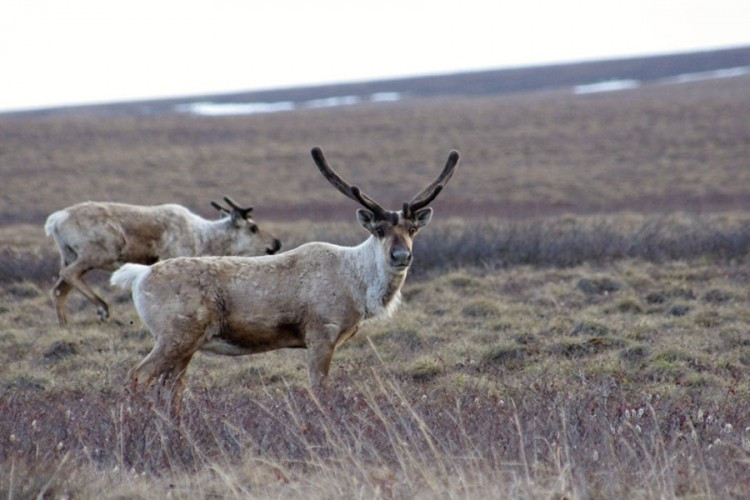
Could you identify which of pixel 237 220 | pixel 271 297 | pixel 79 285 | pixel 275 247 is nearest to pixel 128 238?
pixel 79 285

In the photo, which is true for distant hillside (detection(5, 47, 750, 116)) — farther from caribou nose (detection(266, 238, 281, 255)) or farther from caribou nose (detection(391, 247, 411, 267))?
caribou nose (detection(391, 247, 411, 267))

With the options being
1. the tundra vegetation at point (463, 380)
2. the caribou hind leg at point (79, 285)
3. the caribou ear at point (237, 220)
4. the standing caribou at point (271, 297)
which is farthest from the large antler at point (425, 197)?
the caribou hind leg at point (79, 285)

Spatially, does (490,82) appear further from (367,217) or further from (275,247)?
(367,217)

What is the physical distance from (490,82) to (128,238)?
5894 cm

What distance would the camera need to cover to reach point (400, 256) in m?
6.93

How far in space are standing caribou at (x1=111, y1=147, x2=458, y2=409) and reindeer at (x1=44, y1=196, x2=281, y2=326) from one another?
139 inches

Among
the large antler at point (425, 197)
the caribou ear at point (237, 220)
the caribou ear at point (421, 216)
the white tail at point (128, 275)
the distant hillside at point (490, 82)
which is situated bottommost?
the distant hillside at point (490, 82)

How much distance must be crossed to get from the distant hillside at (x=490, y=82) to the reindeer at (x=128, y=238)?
5184 cm

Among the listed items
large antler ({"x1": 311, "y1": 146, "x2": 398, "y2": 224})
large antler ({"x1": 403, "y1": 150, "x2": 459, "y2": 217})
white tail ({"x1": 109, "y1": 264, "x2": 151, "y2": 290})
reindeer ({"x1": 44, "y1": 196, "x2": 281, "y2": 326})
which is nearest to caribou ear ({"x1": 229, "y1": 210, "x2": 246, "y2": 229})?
reindeer ({"x1": 44, "y1": 196, "x2": 281, "y2": 326})

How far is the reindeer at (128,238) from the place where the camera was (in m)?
10.7

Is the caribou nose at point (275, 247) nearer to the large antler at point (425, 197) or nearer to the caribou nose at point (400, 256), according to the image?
the large antler at point (425, 197)

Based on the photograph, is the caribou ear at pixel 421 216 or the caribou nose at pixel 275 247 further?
the caribou nose at pixel 275 247

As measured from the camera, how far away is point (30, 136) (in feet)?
131

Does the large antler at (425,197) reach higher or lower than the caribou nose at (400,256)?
higher
